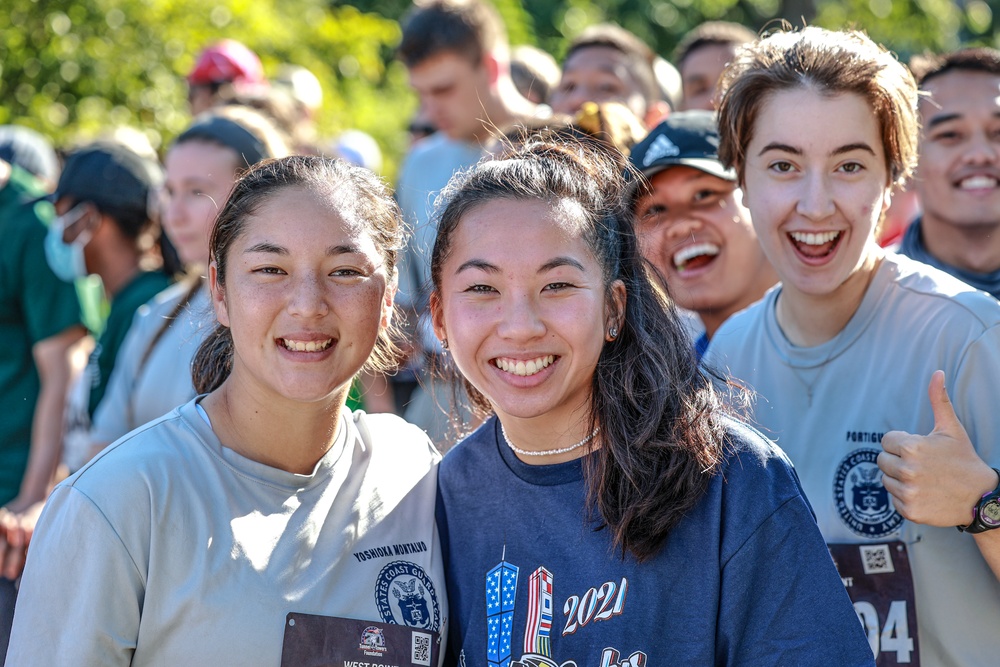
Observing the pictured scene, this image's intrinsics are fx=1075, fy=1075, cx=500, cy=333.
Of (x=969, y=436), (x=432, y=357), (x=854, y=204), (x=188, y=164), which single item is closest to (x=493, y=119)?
(x=188, y=164)

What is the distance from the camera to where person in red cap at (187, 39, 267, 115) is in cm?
655

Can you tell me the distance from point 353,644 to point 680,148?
6.39 ft

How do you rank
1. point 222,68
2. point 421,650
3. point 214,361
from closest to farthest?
1. point 421,650
2. point 214,361
3. point 222,68

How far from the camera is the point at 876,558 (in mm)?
2619

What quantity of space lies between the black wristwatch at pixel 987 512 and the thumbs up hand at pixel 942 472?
1 cm

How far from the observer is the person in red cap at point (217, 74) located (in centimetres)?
655

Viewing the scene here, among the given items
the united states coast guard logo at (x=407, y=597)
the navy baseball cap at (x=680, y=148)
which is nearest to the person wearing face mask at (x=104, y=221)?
the navy baseball cap at (x=680, y=148)

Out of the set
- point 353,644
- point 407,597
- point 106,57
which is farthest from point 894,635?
point 106,57

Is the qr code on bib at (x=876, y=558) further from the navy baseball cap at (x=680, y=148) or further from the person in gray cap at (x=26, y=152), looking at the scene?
the person in gray cap at (x=26, y=152)

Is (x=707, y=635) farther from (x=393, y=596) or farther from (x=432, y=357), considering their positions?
(x=432, y=357)

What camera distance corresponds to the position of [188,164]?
14.3ft

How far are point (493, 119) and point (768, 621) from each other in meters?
3.67

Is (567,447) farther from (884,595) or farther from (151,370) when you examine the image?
(151,370)

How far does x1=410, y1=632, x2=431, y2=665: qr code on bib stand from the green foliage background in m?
2.17
